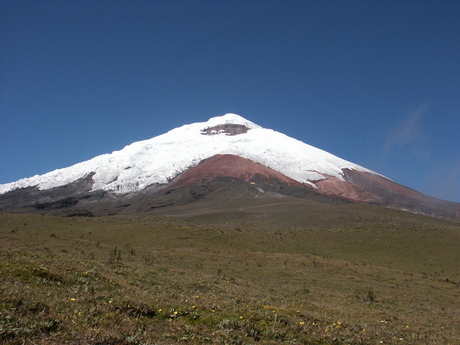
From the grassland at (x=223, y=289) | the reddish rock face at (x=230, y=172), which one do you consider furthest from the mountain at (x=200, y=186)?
the grassland at (x=223, y=289)

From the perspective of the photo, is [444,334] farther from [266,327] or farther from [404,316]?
[266,327]

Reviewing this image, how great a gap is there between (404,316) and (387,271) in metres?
19.7

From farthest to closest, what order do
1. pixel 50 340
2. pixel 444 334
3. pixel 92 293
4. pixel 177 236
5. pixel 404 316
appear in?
pixel 177 236 → pixel 404 316 → pixel 444 334 → pixel 92 293 → pixel 50 340

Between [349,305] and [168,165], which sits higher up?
[168,165]

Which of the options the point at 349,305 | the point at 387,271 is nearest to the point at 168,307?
the point at 349,305

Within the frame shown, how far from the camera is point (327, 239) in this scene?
57.0 meters

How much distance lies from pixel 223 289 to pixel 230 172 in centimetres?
15068

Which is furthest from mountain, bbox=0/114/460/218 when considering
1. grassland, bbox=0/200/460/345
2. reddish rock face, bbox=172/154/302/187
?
grassland, bbox=0/200/460/345

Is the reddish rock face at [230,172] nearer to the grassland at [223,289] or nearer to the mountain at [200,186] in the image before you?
the mountain at [200,186]

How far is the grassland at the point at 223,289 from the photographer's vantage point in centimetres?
749

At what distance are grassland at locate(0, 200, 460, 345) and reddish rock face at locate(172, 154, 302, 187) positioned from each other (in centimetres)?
10225

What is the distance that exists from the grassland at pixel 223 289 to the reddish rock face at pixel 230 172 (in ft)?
335

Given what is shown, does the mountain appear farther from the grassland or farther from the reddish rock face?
the grassland

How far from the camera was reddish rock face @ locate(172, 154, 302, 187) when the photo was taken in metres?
162
